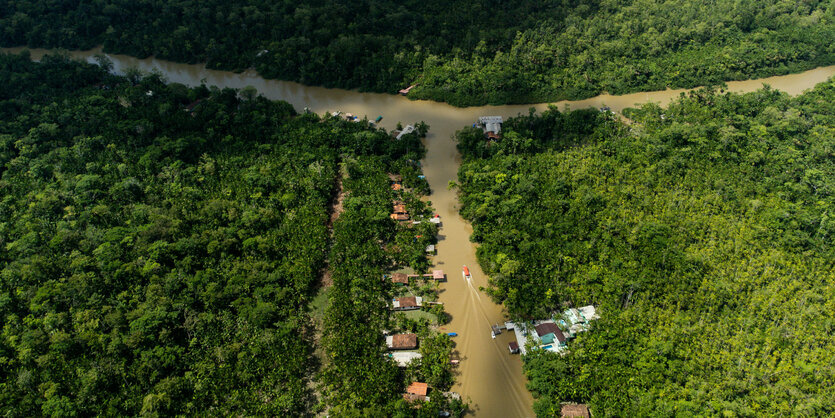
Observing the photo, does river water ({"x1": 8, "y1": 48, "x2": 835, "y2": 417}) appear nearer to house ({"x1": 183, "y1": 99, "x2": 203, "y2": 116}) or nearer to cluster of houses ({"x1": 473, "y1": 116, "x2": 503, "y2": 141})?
cluster of houses ({"x1": 473, "y1": 116, "x2": 503, "y2": 141})

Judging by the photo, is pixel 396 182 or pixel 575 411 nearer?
pixel 575 411

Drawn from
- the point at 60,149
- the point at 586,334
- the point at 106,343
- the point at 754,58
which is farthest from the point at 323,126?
the point at 754,58

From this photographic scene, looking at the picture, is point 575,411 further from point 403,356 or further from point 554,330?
point 403,356

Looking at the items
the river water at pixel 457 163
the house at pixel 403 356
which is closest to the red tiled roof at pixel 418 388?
the house at pixel 403 356

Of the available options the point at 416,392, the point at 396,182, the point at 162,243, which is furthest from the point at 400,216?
the point at 162,243

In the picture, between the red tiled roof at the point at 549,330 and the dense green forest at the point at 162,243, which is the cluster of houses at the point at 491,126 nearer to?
the dense green forest at the point at 162,243
